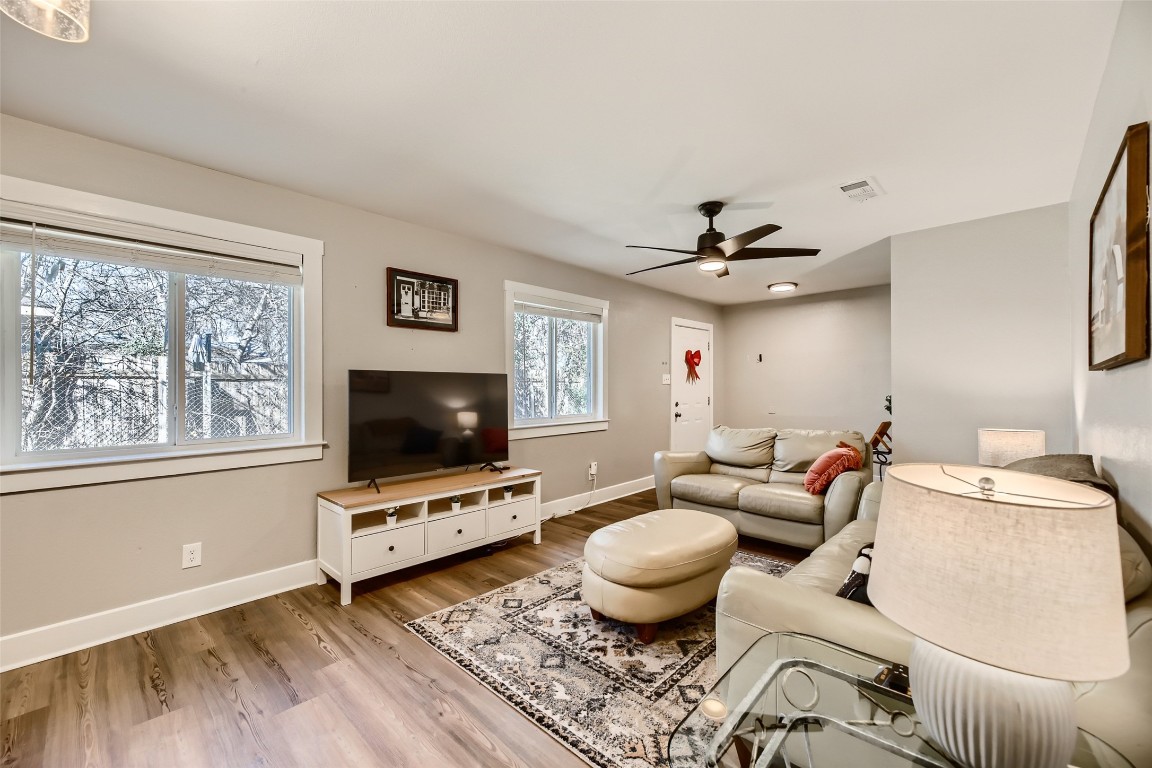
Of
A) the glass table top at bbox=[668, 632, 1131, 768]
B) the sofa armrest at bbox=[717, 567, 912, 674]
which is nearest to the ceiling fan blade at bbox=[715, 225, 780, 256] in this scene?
the sofa armrest at bbox=[717, 567, 912, 674]

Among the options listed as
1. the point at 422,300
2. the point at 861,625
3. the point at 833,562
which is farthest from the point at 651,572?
the point at 422,300

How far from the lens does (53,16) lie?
1.27 m

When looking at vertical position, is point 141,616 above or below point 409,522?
below

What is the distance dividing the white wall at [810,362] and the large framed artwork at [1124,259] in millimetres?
3741

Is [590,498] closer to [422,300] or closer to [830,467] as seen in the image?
[830,467]

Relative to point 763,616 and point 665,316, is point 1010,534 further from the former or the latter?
point 665,316

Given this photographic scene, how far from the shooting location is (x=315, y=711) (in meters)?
1.79

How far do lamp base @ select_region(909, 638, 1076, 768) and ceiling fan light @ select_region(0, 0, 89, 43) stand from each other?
2467 mm

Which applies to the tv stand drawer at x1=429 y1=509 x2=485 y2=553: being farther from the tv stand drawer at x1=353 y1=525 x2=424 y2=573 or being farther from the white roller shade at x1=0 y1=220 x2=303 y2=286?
the white roller shade at x1=0 y1=220 x2=303 y2=286

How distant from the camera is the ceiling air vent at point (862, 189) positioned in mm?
2694

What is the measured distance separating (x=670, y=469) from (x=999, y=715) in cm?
336

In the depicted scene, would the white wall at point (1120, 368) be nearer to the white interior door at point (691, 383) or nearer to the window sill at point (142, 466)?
the window sill at point (142, 466)

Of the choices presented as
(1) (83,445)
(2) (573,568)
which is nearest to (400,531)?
(2) (573,568)

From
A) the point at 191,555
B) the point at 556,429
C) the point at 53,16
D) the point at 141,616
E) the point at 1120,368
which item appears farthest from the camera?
the point at 556,429
